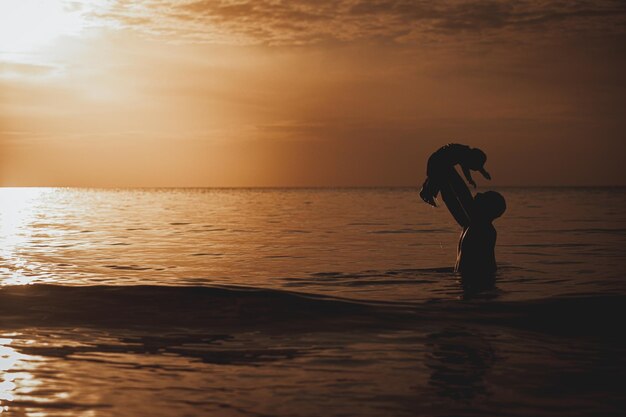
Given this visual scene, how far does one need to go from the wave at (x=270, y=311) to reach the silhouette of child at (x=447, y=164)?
227 centimetres

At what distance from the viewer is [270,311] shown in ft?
43.7

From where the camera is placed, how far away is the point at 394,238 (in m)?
31.4

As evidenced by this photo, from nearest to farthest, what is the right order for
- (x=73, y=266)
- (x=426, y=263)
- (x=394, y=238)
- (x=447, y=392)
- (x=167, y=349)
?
(x=447, y=392), (x=167, y=349), (x=73, y=266), (x=426, y=263), (x=394, y=238)

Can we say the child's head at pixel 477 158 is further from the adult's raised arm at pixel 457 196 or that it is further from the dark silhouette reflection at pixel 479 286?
the dark silhouette reflection at pixel 479 286

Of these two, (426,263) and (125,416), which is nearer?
(125,416)

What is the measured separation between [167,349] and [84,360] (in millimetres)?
1203

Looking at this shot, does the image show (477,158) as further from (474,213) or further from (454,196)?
(474,213)

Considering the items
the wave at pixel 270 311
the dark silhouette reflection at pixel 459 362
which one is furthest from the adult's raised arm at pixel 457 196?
the dark silhouette reflection at pixel 459 362

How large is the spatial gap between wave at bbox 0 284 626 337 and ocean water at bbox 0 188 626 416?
0.13 feet

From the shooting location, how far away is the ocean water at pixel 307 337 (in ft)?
25.1

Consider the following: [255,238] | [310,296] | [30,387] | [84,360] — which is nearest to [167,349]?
[84,360]

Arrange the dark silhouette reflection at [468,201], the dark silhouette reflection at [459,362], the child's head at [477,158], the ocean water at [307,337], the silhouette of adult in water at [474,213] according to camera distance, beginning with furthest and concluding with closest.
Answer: the silhouette of adult in water at [474,213], the dark silhouette reflection at [468,201], the child's head at [477,158], the dark silhouette reflection at [459,362], the ocean water at [307,337]

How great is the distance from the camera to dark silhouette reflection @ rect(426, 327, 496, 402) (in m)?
7.93

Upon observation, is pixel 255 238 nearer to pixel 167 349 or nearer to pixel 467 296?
pixel 467 296
